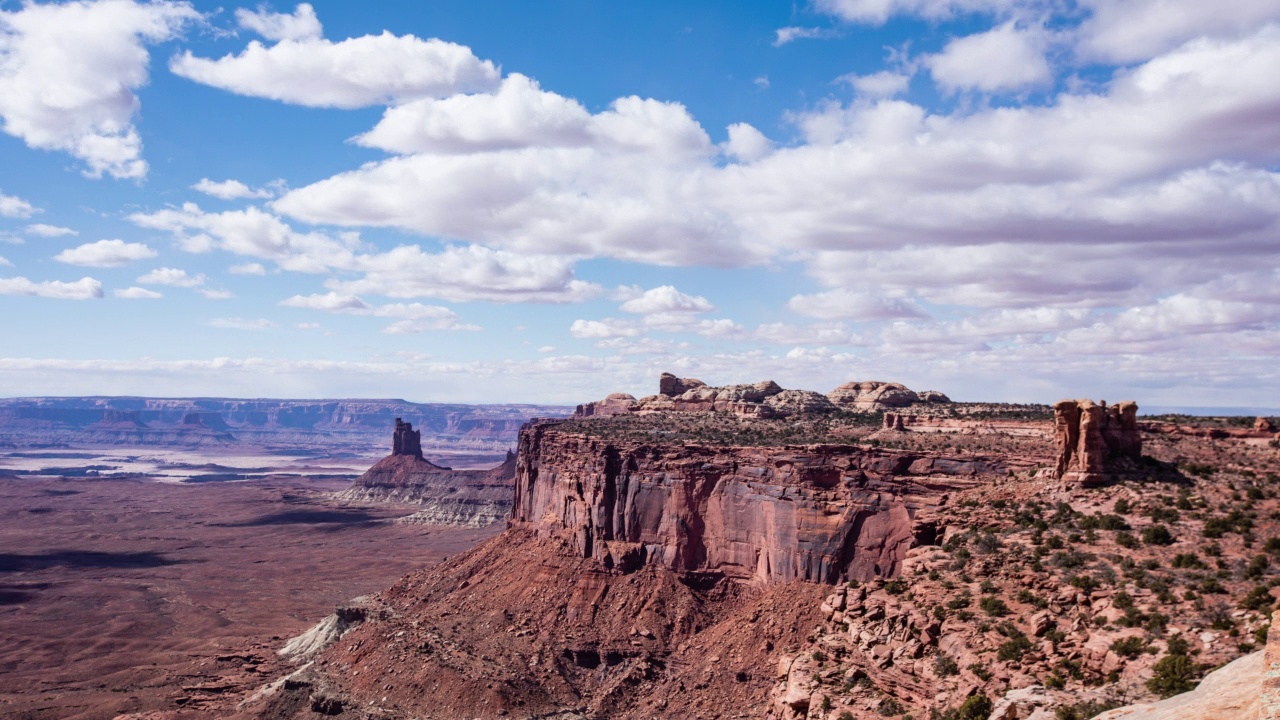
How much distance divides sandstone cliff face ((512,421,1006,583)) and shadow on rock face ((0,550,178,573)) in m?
109

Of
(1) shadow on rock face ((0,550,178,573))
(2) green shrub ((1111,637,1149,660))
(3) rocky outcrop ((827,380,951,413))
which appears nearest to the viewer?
(2) green shrub ((1111,637,1149,660))

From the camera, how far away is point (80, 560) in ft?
542

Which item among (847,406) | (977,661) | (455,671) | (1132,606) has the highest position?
(847,406)

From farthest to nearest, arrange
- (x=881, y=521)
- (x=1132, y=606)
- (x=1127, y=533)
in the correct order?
(x=881, y=521) → (x=1127, y=533) → (x=1132, y=606)

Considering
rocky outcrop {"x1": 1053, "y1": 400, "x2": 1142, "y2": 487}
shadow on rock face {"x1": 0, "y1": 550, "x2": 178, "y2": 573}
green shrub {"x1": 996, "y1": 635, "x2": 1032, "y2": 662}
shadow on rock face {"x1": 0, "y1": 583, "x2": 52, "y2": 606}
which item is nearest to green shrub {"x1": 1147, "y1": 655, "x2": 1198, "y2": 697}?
green shrub {"x1": 996, "y1": 635, "x2": 1032, "y2": 662}

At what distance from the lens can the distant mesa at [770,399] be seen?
9688 centimetres

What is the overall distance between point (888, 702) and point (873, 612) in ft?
19.1

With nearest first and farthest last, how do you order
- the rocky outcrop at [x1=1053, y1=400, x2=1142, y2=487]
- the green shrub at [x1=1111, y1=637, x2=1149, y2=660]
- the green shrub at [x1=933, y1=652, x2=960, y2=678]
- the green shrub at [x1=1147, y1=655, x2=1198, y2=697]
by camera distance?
1. the green shrub at [x1=1147, y1=655, x2=1198, y2=697]
2. the green shrub at [x1=1111, y1=637, x2=1149, y2=660]
3. the green shrub at [x1=933, y1=652, x2=960, y2=678]
4. the rocky outcrop at [x1=1053, y1=400, x2=1142, y2=487]

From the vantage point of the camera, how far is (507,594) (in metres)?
79.7

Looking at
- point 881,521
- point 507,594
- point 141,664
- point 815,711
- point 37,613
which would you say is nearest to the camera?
point 815,711

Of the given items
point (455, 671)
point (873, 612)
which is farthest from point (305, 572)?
point (873, 612)

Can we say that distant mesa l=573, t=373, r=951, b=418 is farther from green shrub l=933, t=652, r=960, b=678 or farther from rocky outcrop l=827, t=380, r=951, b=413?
green shrub l=933, t=652, r=960, b=678

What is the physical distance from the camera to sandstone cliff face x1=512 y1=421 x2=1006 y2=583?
62.2 meters

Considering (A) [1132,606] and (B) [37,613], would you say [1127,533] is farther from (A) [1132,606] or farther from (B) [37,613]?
(B) [37,613]
